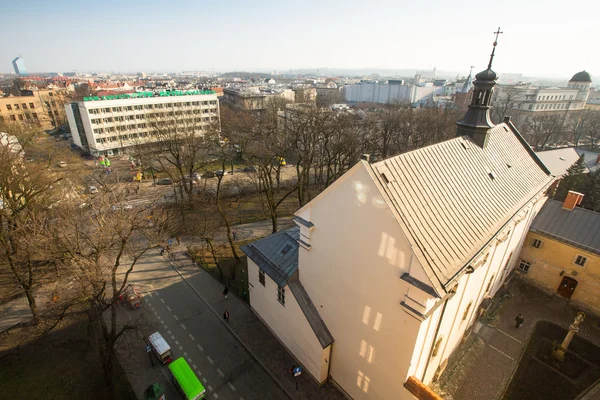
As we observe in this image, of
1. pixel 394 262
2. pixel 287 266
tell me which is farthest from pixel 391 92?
pixel 394 262

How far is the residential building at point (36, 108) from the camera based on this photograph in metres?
83.3

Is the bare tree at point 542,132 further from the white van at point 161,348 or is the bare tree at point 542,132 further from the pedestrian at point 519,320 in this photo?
the white van at point 161,348

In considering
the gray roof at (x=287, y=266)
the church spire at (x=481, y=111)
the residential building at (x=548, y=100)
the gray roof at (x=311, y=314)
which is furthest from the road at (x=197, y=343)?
the residential building at (x=548, y=100)

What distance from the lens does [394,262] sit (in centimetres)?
1238

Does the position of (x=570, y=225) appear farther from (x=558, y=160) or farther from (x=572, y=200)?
(x=558, y=160)

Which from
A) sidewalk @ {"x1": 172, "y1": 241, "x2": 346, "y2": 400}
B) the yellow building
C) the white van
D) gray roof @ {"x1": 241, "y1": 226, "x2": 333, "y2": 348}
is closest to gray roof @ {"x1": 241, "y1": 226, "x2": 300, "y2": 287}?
gray roof @ {"x1": 241, "y1": 226, "x2": 333, "y2": 348}

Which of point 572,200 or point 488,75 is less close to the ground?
point 488,75

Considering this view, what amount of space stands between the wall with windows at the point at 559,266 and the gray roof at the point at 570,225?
459 mm

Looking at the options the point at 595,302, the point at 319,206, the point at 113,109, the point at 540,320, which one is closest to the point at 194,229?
the point at 319,206

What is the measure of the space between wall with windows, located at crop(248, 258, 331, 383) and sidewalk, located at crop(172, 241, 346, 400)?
0.52 meters

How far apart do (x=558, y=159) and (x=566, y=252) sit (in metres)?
26.6

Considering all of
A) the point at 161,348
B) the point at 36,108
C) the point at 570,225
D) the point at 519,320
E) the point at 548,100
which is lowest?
the point at 161,348

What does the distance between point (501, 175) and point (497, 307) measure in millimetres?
10750

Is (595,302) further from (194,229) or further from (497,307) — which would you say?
(194,229)
